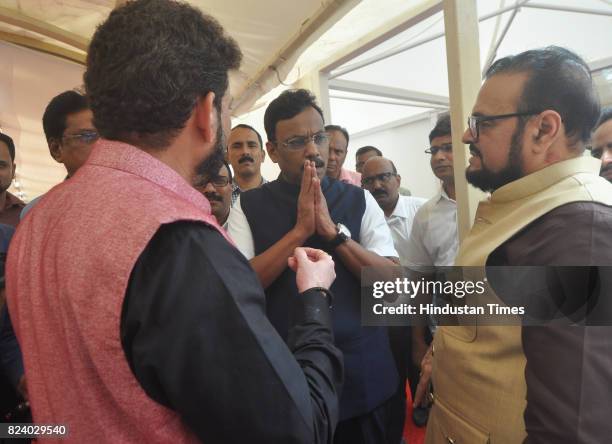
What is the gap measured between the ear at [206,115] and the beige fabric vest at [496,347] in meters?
0.86

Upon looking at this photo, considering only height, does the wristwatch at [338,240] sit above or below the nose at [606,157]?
below

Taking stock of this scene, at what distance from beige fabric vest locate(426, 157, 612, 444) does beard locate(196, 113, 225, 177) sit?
82 centimetres

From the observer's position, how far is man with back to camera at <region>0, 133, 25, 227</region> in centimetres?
263

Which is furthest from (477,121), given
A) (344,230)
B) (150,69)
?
(150,69)

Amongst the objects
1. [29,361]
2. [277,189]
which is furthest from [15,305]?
[277,189]

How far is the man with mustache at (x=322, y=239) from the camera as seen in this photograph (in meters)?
1.56

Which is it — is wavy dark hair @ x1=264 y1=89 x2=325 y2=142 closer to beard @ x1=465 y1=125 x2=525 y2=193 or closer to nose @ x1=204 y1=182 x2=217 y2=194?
nose @ x1=204 y1=182 x2=217 y2=194

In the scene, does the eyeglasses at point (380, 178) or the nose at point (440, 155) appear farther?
the eyeglasses at point (380, 178)

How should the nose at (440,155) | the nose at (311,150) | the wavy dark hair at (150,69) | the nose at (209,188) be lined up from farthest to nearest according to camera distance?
the nose at (440,155) → the nose at (209,188) → the nose at (311,150) → the wavy dark hair at (150,69)

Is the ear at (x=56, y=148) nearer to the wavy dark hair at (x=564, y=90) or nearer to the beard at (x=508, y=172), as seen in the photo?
the beard at (x=508, y=172)

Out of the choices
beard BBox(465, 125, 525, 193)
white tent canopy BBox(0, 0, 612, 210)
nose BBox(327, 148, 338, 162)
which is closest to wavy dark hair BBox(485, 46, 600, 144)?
beard BBox(465, 125, 525, 193)

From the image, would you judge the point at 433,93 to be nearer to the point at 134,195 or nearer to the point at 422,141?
the point at 422,141

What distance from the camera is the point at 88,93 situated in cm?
78

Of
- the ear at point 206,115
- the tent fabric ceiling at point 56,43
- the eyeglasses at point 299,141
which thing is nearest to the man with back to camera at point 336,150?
the tent fabric ceiling at point 56,43
